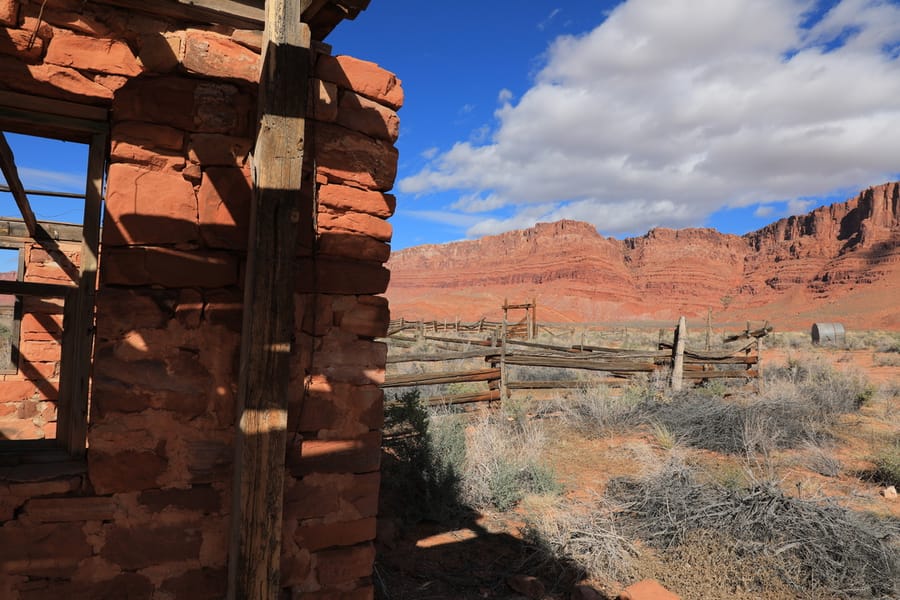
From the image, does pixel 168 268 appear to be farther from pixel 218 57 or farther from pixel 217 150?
pixel 218 57

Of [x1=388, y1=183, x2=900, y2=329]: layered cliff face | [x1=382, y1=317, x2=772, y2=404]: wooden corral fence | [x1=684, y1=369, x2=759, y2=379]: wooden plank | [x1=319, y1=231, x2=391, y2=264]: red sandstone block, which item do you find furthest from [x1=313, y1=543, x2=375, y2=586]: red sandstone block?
[x1=388, y1=183, x2=900, y2=329]: layered cliff face

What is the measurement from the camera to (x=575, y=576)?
3510mm

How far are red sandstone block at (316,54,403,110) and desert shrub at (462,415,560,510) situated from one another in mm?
3601

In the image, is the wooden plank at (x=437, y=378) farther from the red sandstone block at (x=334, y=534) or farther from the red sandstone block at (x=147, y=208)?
the red sandstone block at (x=147, y=208)

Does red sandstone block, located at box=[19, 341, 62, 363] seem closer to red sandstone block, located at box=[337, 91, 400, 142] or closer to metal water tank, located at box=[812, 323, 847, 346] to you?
red sandstone block, located at box=[337, 91, 400, 142]

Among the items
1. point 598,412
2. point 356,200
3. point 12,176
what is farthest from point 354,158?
point 598,412

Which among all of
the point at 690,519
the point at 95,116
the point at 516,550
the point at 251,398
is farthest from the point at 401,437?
the point at 95,116

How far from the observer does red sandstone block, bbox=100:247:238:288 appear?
2.02 metres

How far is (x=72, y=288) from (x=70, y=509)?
953 millimetres

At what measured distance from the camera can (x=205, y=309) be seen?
2.14 metres

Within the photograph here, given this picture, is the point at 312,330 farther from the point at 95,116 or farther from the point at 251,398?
the point at 95,116

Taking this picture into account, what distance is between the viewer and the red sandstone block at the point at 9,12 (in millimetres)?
1868

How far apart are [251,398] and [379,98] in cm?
152

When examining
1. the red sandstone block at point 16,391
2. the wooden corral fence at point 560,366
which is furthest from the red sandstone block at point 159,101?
the red sandstone block at point 16,391
